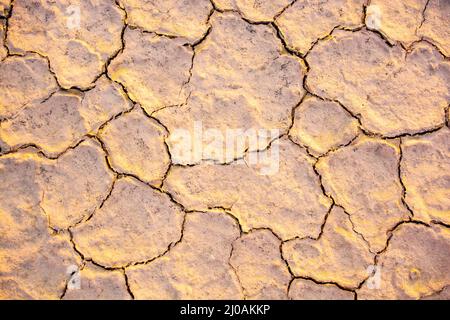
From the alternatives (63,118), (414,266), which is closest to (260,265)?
(414,266)

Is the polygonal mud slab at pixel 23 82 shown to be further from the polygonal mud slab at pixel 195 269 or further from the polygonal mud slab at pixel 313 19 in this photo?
the polygonal mud slab at pixel 313 19

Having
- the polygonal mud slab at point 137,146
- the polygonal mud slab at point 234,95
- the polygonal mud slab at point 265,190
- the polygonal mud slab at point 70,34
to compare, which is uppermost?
the polygonal mud slab at point 70,34

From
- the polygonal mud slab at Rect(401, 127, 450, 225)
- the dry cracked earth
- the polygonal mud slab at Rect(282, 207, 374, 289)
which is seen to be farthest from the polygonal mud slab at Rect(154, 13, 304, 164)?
the polygonal mud slab at Rect(401, 127, 450, 225)

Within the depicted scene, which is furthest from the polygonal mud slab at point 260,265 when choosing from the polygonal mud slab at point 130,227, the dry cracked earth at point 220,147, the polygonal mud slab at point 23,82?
the polygonal mud slab at point 23,82

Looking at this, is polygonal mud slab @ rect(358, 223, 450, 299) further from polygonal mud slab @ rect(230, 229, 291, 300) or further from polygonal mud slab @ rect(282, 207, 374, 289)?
polygonal mud slab @ rect(230, 229, 291, 300)

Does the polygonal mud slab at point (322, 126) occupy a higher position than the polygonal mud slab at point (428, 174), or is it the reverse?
the polygonal mud slab at point (322, 126)

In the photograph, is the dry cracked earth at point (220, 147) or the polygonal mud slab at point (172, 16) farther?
the polygonal mud slab at point (172, 16)
